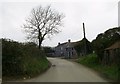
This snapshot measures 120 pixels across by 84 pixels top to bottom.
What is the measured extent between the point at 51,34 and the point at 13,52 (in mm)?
Result: 43481

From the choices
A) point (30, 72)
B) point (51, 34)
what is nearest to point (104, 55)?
point (30, 72)

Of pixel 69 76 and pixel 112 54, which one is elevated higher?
pixel 112 54

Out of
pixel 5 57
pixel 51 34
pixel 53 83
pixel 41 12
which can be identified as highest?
pixel 41 12

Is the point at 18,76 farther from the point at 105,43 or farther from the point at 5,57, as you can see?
the point at 105,43

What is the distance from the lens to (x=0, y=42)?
23.0 metres

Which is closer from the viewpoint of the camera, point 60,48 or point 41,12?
point 41,12

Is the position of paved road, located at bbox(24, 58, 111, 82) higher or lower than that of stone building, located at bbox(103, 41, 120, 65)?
lower

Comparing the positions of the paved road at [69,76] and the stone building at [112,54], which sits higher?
the stone building at [112,54]

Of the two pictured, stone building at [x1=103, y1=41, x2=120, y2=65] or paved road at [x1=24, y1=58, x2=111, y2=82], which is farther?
stone building at [x1=103, y1=41, x2=120, y2=65]

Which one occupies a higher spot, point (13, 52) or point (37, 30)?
point (37, 30)

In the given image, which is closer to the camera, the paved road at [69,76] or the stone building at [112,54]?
the paved road at [69,76]

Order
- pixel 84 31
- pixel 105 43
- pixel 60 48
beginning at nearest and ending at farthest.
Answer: pixel 105 43 → pixel 84 31 → pixel 60 48

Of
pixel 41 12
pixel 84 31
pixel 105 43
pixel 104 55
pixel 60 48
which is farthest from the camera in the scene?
pixel 60 48

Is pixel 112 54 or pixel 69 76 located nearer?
pixel 69 76
